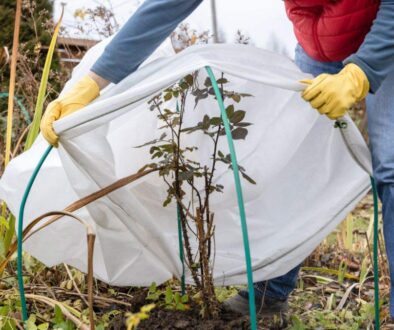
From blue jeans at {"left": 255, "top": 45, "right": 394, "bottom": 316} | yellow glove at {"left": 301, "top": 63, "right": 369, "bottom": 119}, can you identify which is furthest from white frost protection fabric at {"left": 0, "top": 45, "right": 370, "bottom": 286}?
yellow glove at {"left": 301, "top": 63, "right": 369, "bottom": 119}

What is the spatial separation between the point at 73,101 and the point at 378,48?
0.79 m

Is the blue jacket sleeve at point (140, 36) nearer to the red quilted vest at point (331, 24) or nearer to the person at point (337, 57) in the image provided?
the person at point (337, 57)

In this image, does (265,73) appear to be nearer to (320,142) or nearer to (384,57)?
(384,57)

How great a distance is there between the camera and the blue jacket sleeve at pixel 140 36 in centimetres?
169

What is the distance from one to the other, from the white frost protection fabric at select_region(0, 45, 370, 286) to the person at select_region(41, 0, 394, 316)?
0.33 feet

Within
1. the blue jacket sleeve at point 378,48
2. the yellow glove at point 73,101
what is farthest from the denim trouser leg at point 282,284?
the yellow glove at point 73,101

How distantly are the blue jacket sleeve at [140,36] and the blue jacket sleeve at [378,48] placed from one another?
1.54 ft

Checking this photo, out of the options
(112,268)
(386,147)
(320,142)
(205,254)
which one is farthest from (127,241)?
(386,147)

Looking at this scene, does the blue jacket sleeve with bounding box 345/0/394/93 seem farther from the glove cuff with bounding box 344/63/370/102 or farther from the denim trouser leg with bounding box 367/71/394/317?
the denim trouser leg with bounding box 367/71/394/317

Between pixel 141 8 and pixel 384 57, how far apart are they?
0.65 metres

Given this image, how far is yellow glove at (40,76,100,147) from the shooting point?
162 cm

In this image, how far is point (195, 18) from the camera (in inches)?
114

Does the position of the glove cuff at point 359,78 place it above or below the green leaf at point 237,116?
above

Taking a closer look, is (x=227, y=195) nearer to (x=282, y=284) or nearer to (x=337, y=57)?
(x=282, y=284)
